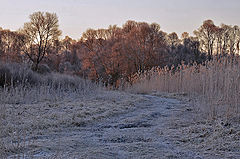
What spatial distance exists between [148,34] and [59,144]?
23.4 metres

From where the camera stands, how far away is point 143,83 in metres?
13.6

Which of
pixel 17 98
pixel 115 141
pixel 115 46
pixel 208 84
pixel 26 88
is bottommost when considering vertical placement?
pixel 115 141

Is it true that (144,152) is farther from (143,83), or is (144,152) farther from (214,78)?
(143,83)

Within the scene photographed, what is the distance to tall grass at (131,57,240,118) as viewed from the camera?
179 inches

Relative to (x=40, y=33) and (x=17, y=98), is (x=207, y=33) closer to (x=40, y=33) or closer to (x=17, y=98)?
(x=40, y=33)

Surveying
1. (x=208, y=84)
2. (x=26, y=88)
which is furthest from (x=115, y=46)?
(x=208, y=84)

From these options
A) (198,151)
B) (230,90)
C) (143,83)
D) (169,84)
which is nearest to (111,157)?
(198,151)

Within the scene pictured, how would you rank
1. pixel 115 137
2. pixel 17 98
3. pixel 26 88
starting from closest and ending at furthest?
pixel 115 137 → pixel 17 98 → pixel 26 88

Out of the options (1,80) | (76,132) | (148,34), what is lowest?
(76,132)

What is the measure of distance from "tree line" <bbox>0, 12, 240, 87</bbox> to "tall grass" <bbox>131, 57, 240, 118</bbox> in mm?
10300

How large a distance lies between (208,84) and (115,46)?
20.4 meters

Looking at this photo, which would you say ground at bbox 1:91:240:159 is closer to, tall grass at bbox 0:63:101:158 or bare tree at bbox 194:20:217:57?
tall grass at bbox 0:63:101:158

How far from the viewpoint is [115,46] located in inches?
1014

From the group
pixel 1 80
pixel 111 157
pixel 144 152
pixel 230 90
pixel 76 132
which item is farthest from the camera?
pixel 1 80
